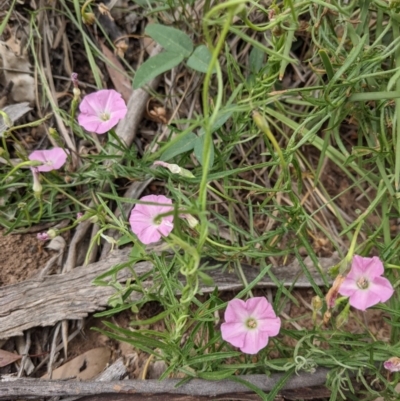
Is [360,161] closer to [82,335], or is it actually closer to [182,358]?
[182,358]

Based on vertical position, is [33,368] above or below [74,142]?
below

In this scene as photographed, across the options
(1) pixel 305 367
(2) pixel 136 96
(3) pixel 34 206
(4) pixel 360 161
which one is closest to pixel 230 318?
(1) pixel 305 367

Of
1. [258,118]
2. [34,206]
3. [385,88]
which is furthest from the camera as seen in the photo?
[34,206]

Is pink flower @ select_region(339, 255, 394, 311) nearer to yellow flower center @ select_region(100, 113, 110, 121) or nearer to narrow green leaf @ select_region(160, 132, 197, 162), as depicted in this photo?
narrow green leaf @ select_region(160, 132, 197, 162)

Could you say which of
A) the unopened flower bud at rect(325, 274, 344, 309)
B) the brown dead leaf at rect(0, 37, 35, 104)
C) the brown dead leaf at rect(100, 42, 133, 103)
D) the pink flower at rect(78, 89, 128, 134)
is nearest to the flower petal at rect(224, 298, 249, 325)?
the unopened flower bud at rect(325, 274, 344, 309)

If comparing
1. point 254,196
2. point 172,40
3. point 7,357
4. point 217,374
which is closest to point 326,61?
point 172,40

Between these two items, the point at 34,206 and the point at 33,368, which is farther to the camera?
the point at 34,206
